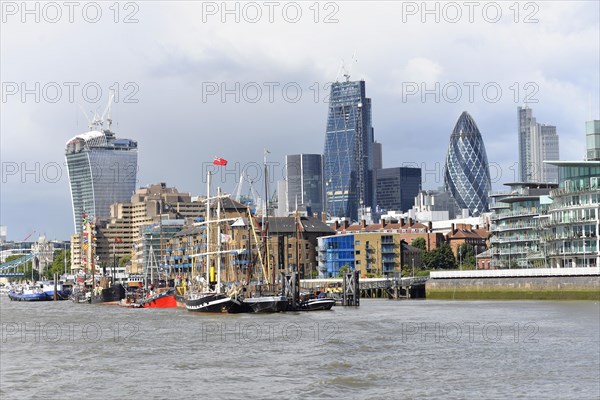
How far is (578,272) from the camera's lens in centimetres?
11294

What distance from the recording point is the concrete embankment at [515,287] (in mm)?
110125

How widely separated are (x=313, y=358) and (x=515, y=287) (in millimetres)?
65795

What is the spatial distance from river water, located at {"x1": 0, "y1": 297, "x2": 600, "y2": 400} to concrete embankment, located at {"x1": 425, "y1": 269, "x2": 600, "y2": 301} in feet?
79.1

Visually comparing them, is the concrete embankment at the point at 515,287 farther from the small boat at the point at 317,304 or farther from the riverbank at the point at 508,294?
the small boat at the point at 317,304

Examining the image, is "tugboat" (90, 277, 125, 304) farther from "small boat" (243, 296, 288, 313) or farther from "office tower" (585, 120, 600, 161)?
"office tower" (585, 120, 600, 161)

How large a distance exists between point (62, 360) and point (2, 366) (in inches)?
130

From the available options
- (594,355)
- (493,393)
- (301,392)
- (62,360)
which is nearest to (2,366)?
(62,360)

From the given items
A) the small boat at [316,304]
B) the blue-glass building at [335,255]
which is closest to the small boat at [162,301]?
the small boat at [316,304]

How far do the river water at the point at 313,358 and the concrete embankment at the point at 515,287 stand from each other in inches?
950

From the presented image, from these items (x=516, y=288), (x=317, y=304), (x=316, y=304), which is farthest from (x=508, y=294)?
(x=316, y=304)

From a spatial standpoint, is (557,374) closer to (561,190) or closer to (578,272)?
(578,272)

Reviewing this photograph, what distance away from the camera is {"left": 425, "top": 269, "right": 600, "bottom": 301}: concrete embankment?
361 ft

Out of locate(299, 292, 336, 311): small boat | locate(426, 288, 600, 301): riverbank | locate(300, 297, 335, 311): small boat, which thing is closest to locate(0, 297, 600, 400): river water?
locate(299, 292, 336, 311): small boat

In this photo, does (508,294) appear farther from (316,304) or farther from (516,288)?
(316,304)
